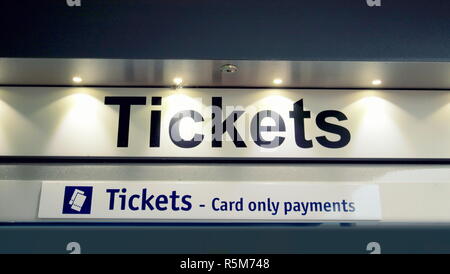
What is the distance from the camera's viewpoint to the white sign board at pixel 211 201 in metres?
3.09

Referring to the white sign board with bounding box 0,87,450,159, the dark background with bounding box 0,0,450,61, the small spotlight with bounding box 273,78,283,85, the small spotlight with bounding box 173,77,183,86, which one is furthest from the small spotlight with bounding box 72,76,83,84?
the small spotlight with bounding box 273,78,283,85

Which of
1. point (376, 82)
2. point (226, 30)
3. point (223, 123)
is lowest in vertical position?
point (223, 123)

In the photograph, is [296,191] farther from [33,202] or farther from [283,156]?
[33,202]

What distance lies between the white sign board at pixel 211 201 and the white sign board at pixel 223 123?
219 mm

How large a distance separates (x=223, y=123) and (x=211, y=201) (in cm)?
55

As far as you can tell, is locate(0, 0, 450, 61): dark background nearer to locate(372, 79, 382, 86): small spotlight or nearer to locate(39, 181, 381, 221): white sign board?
locate(372, 79, 382, 86): small spotlight

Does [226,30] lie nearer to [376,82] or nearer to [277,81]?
[277,81]

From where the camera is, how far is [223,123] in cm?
334

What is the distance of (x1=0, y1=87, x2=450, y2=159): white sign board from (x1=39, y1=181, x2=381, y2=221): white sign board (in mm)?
219

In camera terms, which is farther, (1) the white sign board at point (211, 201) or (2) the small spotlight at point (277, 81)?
(2) the small spotlight at point (277, 81)

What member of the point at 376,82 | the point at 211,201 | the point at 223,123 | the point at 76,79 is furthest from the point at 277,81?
the point at 76,79

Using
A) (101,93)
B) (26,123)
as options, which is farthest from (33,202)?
(101,93)

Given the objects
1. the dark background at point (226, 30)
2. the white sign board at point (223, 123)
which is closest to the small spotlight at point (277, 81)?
the white sign board at point (223, 123)

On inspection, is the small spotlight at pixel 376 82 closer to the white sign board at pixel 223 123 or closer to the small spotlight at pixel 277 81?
the white sign board at pixel 223 123
